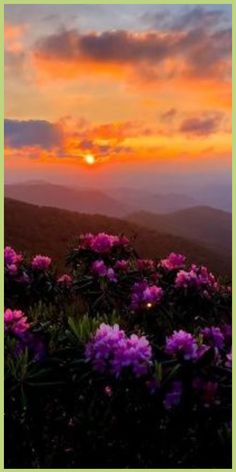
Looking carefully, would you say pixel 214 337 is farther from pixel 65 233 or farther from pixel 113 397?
pixel 65 233

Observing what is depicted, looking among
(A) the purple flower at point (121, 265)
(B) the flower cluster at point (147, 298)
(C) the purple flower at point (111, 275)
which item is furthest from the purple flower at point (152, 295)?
(A) the purple flower at point (121, 265)

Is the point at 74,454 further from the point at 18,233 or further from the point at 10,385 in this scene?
the point at 18,233

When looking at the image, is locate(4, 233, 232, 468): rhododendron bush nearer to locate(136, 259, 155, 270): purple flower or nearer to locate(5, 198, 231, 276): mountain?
locate(136, 259, 155, 270): purple flower

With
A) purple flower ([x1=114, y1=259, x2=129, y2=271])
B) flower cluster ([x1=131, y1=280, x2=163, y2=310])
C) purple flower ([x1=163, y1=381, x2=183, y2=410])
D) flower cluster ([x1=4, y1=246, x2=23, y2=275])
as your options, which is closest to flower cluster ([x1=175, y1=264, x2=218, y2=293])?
flower cluster ([x1=131, y1=280, x2=163, y2=310])

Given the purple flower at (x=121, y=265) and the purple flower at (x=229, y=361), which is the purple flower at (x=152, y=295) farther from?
the purple flower at (x=229, y=361)

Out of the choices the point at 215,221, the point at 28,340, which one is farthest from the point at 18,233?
the point at 215,221

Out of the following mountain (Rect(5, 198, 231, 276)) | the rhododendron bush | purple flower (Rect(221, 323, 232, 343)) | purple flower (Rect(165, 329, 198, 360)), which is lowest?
the rhododendron bush
